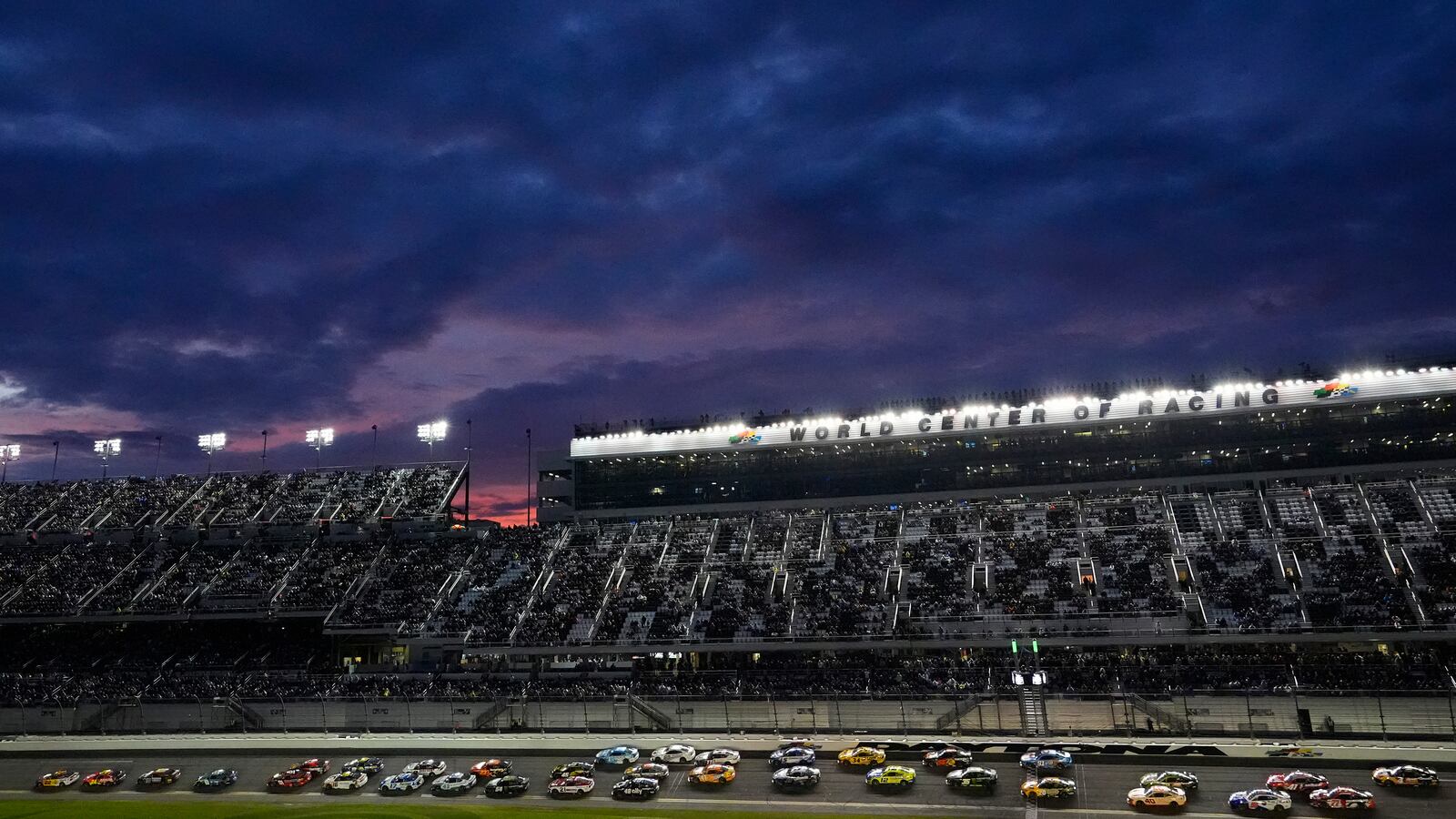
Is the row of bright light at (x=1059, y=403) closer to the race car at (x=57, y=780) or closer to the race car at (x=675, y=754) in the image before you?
the race car at (x=675, y=754)

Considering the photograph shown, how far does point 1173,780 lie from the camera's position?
47.8 meters

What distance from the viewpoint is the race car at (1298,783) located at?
→ 46125 millimetres

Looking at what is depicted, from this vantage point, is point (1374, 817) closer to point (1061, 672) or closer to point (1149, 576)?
point (1061, 672)

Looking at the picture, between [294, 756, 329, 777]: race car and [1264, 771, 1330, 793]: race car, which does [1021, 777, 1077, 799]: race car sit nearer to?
[1264, 771, 1330, 793]: race car

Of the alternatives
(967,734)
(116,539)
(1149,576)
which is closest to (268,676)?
(116,539)

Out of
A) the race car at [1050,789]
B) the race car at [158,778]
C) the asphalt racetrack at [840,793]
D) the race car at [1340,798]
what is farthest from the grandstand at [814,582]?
the race car at [1050,789]

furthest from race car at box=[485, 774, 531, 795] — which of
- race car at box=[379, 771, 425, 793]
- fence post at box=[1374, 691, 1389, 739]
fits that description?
fence post at box=[1374, 691, 1389, 739]

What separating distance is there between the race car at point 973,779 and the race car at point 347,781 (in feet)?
112

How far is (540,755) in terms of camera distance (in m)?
61.2

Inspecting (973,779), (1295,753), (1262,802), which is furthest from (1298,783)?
(973,779)

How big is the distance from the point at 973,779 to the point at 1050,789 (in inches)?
153

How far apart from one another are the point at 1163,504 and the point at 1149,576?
14835 millimetres

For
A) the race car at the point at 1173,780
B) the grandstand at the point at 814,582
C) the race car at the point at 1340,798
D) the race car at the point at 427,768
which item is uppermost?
the grandstand at the point at 814,582

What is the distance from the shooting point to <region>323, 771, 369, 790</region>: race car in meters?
56.8
